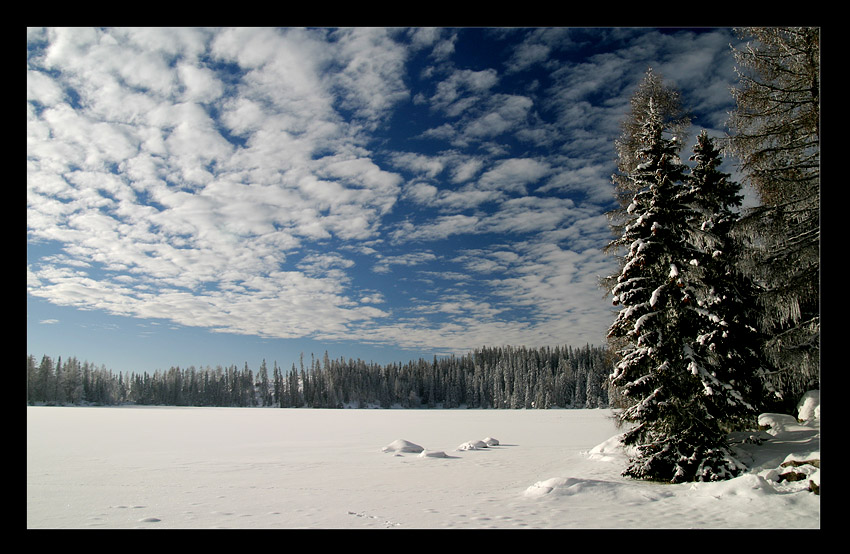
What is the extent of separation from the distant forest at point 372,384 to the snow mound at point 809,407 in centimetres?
7787

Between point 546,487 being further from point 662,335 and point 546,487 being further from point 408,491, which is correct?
point 662,335

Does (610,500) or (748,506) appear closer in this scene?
(748,506)

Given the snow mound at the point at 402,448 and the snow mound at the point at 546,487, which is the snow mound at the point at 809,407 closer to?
the snow mound at the point at 546,487

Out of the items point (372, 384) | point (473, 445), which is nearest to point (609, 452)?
point (473, 445)

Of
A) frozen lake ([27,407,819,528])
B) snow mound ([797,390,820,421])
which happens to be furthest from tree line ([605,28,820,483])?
frozen lake ([27,407,819,528])

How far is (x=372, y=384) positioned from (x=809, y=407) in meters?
116

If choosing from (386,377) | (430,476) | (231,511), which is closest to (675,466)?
(430,476)

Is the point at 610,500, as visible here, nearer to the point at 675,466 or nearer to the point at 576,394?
the point at 675,466

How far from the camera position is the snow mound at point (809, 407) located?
14605 millimetres

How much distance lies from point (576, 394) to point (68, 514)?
101345 millimetres

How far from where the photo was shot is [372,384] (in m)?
125

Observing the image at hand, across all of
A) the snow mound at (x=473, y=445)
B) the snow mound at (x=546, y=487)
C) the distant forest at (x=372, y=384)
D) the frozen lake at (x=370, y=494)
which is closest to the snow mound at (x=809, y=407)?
the frozen lake at (x=370, y=494)
